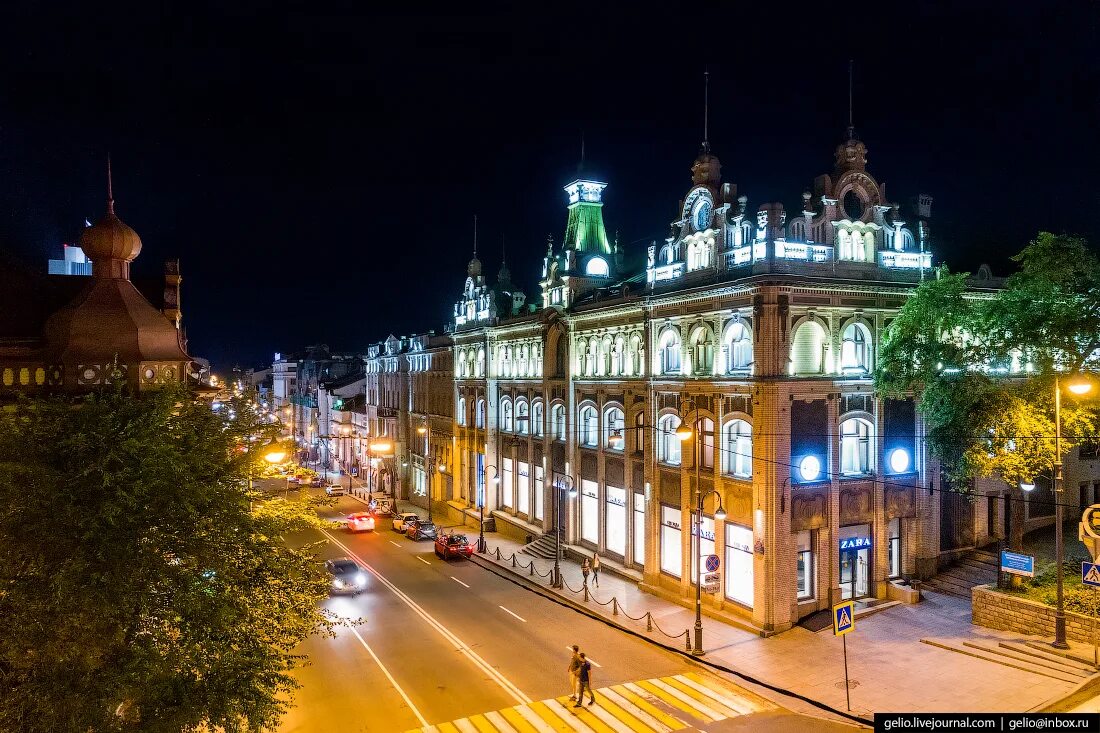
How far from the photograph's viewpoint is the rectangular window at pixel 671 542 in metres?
33.0

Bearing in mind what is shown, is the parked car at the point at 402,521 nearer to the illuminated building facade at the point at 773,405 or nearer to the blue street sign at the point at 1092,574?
the illuminated building facade at the point at 773,405

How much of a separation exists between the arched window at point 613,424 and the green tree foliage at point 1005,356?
12.8 meters

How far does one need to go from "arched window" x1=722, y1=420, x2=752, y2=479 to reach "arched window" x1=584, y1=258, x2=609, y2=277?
17653mm

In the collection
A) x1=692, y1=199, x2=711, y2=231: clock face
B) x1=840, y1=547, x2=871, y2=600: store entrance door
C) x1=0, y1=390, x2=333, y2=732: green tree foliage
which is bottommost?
x1=840, y1=547, x2=871, y2=600: store entrance door

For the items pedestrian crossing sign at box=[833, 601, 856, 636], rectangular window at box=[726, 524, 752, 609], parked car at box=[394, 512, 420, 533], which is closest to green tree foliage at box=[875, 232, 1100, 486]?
rectangular window at box=[726, 524, 752, 609]

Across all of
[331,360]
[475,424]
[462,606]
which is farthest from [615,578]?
[331,360]

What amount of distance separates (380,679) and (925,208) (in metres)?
29.7

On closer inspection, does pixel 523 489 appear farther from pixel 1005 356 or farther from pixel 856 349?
pixel 1005 356

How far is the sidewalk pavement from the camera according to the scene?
2069 cm

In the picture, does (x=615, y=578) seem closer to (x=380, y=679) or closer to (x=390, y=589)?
(x=390, y=589)

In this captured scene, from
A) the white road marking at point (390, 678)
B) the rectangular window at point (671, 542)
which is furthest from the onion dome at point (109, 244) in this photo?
the rectangular window at point (671, 542)

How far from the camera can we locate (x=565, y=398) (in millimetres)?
42656

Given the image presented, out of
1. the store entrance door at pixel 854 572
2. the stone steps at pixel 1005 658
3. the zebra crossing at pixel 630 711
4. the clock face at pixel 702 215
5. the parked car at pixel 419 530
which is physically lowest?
the parked car at pixel 419 530

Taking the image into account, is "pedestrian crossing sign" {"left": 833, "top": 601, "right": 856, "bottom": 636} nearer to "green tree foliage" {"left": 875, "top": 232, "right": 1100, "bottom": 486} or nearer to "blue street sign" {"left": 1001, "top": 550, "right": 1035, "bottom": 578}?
"blue street sign" {"left": 1001, "top": 550, "right": 1035, "bottom": 578}
